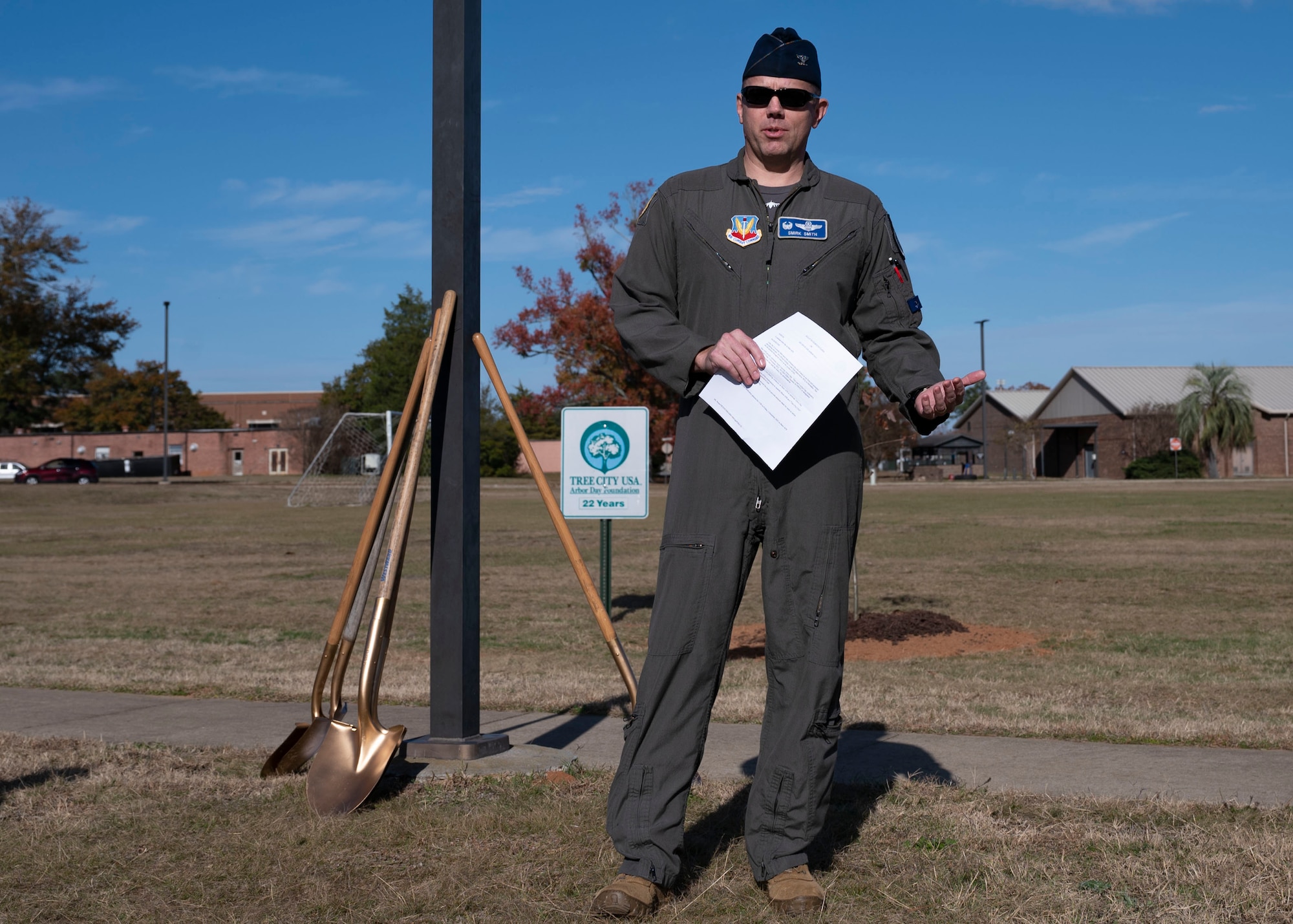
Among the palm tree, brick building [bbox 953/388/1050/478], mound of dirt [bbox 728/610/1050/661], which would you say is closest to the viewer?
mound of dirt [bbox 728/610/1050/661]

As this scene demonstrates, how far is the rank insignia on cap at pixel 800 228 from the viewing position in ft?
10.1

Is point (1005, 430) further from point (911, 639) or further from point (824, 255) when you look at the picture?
point (824, 255)

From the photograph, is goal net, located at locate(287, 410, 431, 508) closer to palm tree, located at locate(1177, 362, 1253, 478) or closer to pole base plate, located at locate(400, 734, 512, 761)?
pole base plate, located at locate(400, 734, 512, 761)

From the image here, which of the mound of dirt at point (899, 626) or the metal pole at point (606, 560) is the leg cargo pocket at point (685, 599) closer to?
the mound of dirt at point (899, 626)

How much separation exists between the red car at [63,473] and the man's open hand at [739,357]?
192ft

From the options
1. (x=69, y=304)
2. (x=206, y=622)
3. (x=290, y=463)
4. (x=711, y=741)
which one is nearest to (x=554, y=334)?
(x=69, y=304)

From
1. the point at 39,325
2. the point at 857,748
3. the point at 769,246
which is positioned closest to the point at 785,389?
the point at 769,246

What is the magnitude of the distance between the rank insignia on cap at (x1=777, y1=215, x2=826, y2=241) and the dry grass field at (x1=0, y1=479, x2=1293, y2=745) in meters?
3.20

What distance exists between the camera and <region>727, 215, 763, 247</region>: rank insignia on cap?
10.2 ft

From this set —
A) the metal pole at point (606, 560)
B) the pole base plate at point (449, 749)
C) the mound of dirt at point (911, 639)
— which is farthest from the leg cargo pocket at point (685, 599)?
the metal pole at point (606, 560)

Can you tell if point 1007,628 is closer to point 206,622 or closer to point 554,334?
point 206,622

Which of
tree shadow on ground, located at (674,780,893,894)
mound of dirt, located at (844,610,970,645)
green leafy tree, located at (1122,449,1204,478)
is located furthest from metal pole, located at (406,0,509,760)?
green leafy tree, located at (1122,449,1204,478)

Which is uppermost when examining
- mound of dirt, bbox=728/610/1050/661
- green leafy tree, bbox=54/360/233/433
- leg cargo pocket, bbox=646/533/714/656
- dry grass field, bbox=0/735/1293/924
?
green leafy tree, bbox=54/360/233/433

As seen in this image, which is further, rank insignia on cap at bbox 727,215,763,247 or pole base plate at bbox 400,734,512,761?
pole base plate at bbox 400,734,512,761
